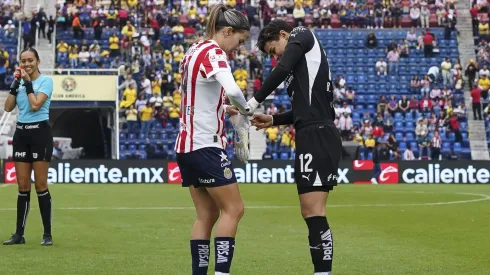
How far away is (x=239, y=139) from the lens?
26.6ft

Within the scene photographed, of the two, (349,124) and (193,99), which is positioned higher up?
(193,99)

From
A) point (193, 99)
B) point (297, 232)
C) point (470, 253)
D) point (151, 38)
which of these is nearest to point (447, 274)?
point (470, 253)

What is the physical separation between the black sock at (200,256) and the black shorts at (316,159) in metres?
0.95

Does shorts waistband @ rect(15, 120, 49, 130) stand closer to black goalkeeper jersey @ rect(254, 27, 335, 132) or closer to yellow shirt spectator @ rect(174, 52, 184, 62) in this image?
black goalkeeper jersey @ rect(254, 27, 335, 132)

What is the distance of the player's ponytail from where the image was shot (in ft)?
25.6

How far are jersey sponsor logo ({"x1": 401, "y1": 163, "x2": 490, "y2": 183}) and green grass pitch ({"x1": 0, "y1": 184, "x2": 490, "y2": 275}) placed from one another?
37.0 feet

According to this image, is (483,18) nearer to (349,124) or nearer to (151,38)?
(349,124)

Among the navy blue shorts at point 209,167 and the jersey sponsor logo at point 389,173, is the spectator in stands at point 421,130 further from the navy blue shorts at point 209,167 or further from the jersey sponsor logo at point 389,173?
the navy blue shorts at point 209,167

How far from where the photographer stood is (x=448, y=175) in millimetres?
32938

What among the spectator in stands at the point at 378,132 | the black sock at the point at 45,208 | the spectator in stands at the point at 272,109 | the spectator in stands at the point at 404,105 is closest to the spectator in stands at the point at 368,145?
the spectator in stands at the point at 378,132

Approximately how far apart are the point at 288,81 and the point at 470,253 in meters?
3.98

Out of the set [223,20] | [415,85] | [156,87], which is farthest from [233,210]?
[415,85]

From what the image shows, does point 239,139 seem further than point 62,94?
No

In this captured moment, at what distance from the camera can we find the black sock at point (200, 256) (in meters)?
7.93
